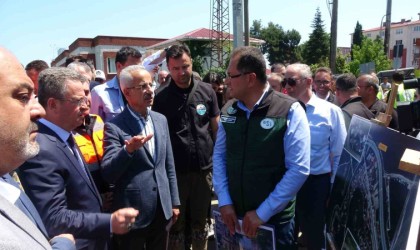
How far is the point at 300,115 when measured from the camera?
7.90ft

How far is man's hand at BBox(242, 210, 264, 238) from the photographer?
91.3 inches

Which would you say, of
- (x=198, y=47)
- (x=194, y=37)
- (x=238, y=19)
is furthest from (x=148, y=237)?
(x=194, y=37)

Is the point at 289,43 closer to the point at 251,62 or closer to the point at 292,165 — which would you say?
the point at 251,62

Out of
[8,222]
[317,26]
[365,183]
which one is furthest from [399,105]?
[317,26]

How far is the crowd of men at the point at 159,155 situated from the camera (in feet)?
5.05

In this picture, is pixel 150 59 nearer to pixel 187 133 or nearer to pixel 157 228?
pixel 187 133

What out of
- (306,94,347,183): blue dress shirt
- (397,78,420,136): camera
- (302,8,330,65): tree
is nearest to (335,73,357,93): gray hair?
(306,94,347,183): blue dress shirt

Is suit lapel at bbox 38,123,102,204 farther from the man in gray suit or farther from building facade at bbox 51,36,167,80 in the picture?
building facade at bbox 51,36,167,80

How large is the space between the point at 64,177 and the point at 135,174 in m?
0.64

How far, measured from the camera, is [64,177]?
1.99 metres

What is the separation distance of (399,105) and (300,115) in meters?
0.80

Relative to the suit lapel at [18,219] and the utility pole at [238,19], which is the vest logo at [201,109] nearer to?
the suit lapel at [18,219]

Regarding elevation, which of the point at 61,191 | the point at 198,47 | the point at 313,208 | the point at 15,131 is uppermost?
the point at 198,47

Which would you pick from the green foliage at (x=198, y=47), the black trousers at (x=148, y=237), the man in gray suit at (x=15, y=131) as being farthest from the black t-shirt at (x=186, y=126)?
the green foliage at (x=198, y=47)
